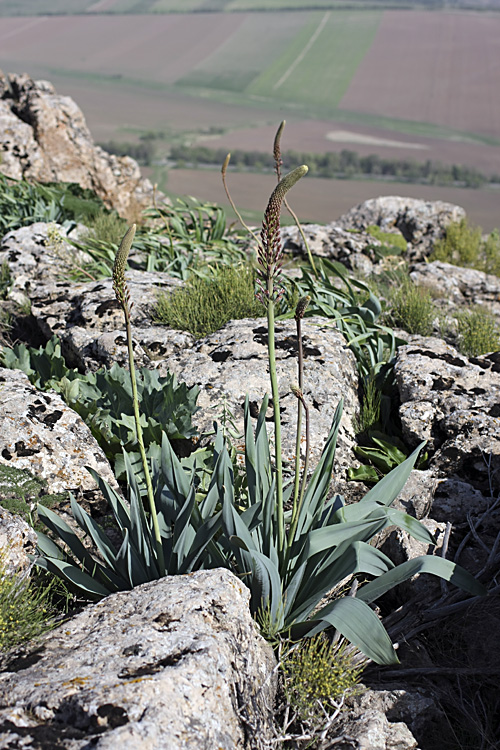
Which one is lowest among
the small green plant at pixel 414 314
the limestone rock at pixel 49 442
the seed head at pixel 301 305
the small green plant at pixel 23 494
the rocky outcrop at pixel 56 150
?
the small green plant at pixel 23 494

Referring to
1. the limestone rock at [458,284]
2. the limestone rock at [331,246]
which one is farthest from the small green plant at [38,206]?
the limestone rock at [458,284]

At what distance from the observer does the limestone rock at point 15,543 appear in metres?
2.60

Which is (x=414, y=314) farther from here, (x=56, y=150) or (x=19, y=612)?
(x=56, y=150)

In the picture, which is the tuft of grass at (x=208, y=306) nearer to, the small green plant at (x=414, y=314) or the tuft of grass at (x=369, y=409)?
the tuft of grass at (x=369, y=409)

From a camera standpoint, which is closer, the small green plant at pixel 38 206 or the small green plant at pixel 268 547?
the small green plant at pixel 268 547

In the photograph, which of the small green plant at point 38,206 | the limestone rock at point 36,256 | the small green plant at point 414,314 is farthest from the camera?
the small green plant at point 38,206

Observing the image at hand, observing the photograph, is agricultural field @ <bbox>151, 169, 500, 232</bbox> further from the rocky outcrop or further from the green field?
the green field

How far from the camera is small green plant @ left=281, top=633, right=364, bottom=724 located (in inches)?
92.1

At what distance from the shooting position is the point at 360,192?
1941cm

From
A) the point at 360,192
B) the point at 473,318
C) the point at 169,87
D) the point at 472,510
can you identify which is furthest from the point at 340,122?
the point at 472,510

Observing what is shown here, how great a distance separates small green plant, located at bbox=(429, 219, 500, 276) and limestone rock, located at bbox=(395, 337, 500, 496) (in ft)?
15.4

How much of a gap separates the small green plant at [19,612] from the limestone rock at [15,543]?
0.03 meters

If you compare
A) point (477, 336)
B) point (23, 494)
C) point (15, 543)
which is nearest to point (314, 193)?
point (477, 336)

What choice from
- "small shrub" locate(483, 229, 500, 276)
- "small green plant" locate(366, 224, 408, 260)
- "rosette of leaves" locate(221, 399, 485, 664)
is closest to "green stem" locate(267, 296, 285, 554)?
"rosette of leaves" locate(221, 399, 485, 664)
